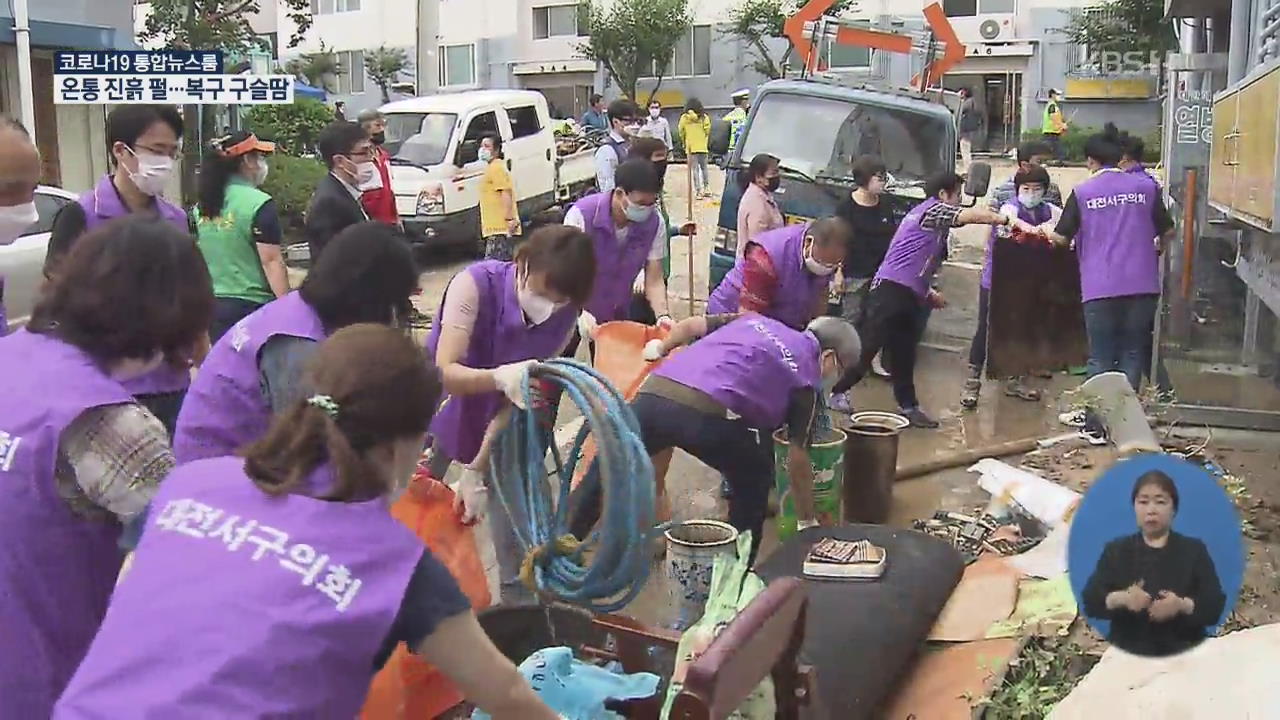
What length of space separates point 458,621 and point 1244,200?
4.50m

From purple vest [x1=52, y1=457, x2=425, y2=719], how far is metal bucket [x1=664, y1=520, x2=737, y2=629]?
2151 mm

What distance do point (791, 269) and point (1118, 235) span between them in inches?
85.1

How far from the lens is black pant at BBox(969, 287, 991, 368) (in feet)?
25.5

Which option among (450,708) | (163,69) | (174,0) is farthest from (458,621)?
(174,0)

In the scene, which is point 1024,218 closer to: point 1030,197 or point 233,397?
point 1030,197

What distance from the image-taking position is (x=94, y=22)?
14.3 meters

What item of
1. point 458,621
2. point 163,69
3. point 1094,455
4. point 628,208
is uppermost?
point 163,69

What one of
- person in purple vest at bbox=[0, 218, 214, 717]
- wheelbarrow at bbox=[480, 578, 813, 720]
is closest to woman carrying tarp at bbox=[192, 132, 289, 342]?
wheelbarrow at bbox=[480, 578, 813, 720]

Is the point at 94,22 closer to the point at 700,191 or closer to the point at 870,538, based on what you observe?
the point at 700,191

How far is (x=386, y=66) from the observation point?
133 feet

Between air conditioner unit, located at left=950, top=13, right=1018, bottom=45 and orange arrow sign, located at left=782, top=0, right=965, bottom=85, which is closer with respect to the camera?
orange arrow sign, located at left=782, top=0, right=965, bottom=85

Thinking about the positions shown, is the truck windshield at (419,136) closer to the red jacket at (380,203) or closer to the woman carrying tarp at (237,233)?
the red jacket at (380,203)

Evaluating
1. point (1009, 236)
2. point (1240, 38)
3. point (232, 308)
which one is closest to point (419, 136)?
point (1009, 236)

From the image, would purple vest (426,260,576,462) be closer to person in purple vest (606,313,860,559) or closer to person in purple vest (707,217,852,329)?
person in purple vest (606,313,860,559)
